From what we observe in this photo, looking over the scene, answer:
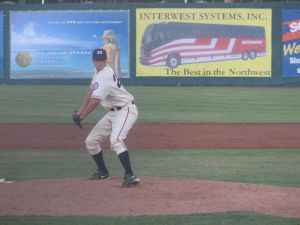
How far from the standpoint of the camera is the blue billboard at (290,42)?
27.9 m

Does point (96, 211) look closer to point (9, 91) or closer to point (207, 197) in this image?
point (207, 197)

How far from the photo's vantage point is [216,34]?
28.1 metres

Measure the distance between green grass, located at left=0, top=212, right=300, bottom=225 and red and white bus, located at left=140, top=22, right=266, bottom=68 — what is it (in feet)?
74.2

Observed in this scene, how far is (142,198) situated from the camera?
259 inches

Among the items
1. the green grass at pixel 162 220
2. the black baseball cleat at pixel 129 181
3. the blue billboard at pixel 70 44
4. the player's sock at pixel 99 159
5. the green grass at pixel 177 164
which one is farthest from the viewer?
the blue billboard at pixel 70 44


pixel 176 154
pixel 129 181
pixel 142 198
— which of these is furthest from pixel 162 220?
pixel 176 154

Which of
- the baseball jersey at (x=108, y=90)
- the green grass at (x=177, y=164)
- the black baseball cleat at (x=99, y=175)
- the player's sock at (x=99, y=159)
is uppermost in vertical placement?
the baseball jersey at (x=108, y=90)

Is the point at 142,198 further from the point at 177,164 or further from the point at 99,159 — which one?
the point at 177,164

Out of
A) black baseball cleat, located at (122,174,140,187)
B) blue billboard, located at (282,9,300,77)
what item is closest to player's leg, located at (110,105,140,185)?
black baseball cleat, located at (122,174,140,187)

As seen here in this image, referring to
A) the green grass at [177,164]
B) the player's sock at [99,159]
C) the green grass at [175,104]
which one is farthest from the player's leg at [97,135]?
the green grass at [175,104]

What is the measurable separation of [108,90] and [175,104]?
499 inches

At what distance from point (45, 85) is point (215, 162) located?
19.7m

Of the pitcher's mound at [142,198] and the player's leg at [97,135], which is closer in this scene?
the pitcher's mound at [142,198]

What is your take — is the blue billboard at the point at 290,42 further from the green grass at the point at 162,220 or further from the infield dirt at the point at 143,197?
the green grass at the point at 162,220
